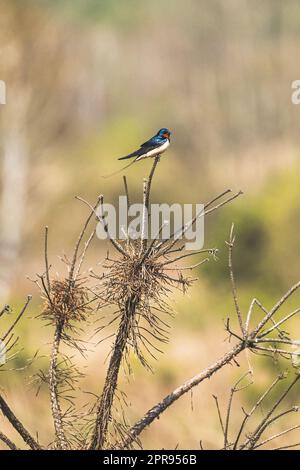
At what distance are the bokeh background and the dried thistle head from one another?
3.76 metres

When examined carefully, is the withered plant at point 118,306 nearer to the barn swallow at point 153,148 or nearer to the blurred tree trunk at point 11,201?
the barn swallow at point 153,148

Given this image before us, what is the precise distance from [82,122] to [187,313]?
36.1 ft

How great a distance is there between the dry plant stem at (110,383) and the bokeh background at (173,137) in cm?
392

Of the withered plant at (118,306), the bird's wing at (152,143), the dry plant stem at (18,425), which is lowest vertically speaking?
the dry plant stem at (18,425)

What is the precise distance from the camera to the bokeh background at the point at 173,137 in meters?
15.8

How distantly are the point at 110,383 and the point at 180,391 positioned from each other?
0.24m

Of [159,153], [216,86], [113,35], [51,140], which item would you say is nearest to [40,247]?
[51,140]

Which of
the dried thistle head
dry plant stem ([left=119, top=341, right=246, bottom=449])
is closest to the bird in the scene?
the dried thistle head

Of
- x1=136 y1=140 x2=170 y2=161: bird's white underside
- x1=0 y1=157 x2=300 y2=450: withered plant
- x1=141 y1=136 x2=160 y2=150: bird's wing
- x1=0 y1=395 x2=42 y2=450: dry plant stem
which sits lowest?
x1=0 y1=395 x2=42 y2=450: dry plant stem

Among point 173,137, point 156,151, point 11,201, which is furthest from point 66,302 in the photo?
point 173,137

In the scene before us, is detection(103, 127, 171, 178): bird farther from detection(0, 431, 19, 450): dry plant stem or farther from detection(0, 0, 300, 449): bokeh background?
detection(0, 0, 300, 449): bokeh background

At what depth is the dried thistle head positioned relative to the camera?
293 cm

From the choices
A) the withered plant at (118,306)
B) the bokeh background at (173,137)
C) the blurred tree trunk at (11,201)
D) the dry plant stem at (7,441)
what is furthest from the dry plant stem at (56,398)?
the blurred tree trunk at (11,201)

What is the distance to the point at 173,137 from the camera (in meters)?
23.1
